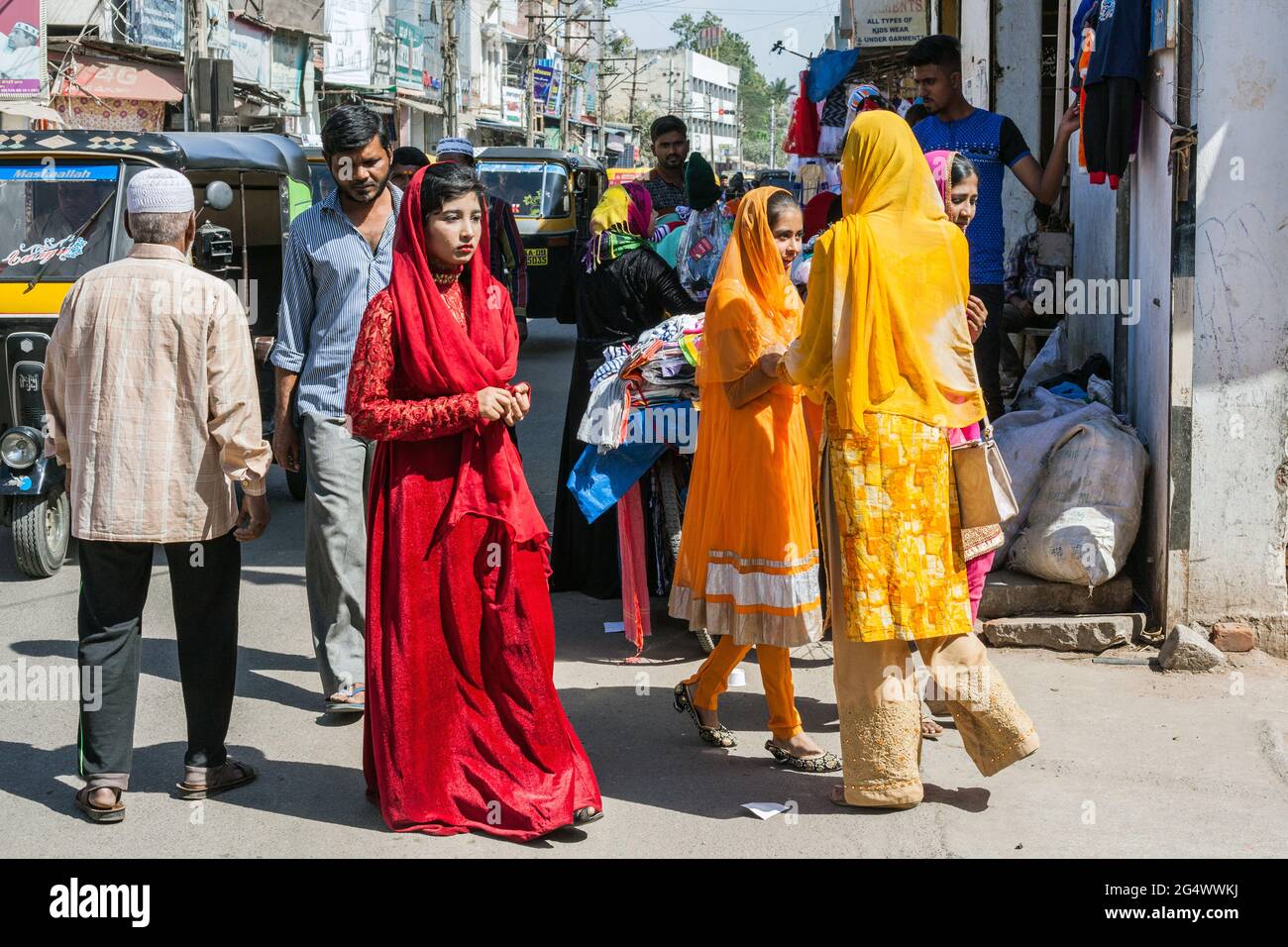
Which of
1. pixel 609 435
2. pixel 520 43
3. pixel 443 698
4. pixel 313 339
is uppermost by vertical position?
pixel 520 43

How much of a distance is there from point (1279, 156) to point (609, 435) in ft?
8.99

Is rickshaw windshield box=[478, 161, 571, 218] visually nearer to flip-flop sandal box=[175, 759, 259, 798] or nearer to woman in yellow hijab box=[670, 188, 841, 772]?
woman in yellow hijab box=[670, 188, 841, 772]

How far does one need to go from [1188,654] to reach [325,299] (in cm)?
340

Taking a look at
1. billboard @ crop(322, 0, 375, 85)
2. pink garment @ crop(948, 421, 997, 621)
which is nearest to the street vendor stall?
pink garment @ crop(948, 421, 997, 621)

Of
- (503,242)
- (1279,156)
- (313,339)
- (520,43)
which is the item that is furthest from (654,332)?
(520,43)

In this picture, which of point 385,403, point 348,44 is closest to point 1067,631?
point 385,403

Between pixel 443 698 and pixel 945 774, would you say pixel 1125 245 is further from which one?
pixel 443 698

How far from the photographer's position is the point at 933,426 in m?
3.92

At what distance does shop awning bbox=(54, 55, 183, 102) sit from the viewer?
68.7 ft

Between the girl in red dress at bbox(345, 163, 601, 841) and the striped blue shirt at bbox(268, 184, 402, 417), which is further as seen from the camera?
the striped blue shirt at bbox(268, 184, 402, 417)

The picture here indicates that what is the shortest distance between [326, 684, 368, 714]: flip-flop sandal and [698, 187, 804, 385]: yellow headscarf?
169 centimetres

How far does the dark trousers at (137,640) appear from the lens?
13.1 feet

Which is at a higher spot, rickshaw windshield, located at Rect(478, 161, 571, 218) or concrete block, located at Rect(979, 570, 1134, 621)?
rickshaw windshield, located at Rect(478, 161, 571, 218)

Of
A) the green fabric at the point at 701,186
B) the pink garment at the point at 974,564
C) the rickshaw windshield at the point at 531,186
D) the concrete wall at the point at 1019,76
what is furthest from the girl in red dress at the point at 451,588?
the rickshaw windshield at the point at 531,186
